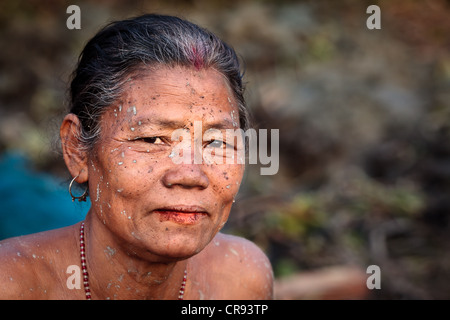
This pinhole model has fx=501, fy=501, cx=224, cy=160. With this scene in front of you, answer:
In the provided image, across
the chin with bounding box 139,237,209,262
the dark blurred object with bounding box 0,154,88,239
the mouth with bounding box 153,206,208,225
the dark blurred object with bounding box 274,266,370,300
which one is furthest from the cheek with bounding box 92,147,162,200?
the dark blurred object with bounding box 274,266,370,300

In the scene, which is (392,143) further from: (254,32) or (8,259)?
(8,259)

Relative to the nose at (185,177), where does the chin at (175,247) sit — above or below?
below

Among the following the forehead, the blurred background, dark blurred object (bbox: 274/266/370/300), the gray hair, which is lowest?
dark blurred object (bbox: 274/266/370/300)

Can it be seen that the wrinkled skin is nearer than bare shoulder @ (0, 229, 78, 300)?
Yes

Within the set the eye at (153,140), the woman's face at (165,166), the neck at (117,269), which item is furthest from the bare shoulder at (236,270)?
the eye at (153,140)

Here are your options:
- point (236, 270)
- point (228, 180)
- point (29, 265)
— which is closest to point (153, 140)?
point (228, 180)

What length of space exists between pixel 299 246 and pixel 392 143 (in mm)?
2775

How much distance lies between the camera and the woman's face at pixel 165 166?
6.31 ft

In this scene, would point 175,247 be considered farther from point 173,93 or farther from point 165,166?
point 173,93

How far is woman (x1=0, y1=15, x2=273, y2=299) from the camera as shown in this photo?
76.5 inches

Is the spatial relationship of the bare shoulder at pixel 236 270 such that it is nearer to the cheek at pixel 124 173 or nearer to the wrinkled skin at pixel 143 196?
the wrinkled skin at pixel 143 196

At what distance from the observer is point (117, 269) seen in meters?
2.23

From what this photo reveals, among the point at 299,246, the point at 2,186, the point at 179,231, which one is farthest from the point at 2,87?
the point at 179,231

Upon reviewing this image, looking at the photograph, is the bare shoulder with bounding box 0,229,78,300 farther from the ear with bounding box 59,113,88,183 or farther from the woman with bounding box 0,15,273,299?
the ear with bounding box 59,113,88,183
